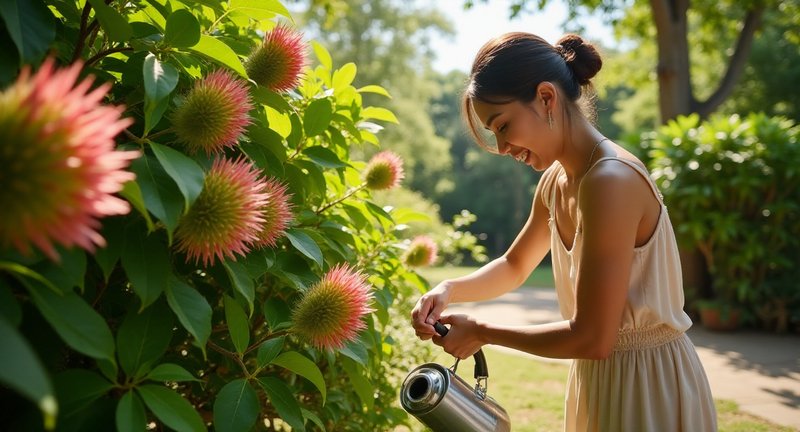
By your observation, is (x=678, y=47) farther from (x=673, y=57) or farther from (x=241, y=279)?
(x=241, y=279)

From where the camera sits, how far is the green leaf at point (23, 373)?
19.0 inches

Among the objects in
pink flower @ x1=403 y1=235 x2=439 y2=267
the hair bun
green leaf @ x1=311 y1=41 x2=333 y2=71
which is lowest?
pink flower @ x1=403 y1=235 x2=439 y2=267

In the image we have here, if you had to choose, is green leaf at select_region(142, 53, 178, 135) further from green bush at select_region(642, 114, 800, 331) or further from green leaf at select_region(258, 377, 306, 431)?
green bush at select_region(642, 114, 800, 331)

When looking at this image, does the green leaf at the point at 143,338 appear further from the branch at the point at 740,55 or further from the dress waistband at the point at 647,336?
the branch at the point at 740,55

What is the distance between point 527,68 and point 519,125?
0.15 metres

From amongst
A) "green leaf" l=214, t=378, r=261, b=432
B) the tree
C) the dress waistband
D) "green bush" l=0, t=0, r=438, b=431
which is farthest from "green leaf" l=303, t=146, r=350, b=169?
the tree

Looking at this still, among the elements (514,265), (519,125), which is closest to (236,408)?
(519,125)

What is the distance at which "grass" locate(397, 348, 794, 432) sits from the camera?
3201 mm

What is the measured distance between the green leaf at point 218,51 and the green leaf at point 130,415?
0.52 metres

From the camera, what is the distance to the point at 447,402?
1.49 m

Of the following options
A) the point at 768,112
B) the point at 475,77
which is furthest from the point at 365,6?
the point at 475,77

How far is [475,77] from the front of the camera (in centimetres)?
168

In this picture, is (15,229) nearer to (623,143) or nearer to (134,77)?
(134,77)

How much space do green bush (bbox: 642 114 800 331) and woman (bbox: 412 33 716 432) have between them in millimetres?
4406
